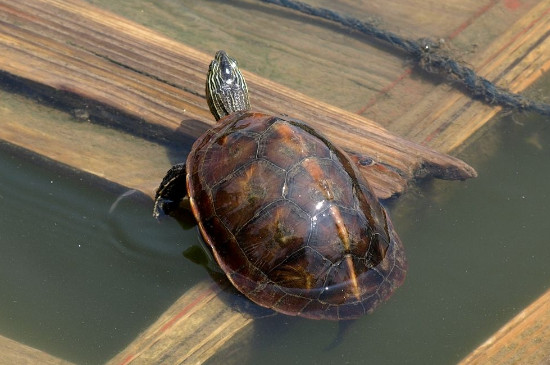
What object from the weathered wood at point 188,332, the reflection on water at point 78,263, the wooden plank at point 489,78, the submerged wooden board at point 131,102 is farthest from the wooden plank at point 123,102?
the weathered wood at point 188,332

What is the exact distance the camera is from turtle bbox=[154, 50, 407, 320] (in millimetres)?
3102

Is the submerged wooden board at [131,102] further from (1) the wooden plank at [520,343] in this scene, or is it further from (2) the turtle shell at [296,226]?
(1) the wooden plank at [520,343]

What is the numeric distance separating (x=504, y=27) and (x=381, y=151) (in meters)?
1.98

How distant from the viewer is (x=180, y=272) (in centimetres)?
362

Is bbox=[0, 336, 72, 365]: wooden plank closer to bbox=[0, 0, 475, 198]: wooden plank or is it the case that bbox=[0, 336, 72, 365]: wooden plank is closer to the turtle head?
bbox=[0, 0, 475, 198]: wooden plank

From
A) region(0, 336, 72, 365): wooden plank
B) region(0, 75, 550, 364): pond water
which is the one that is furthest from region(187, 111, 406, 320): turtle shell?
region(0, 336, 72, 365): wooden plank

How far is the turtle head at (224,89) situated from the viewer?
3.85m

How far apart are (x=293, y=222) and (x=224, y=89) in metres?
1.12

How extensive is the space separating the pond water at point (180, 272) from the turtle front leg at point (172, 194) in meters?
0.07

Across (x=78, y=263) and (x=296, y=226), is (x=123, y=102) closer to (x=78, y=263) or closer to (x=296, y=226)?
(x=78, y=263)

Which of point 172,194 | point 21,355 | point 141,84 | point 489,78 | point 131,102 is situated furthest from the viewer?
point 489,78

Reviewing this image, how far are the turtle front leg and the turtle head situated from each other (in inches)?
18.7

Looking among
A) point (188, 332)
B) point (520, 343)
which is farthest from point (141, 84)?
point (520, 343)

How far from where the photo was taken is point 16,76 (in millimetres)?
3945
